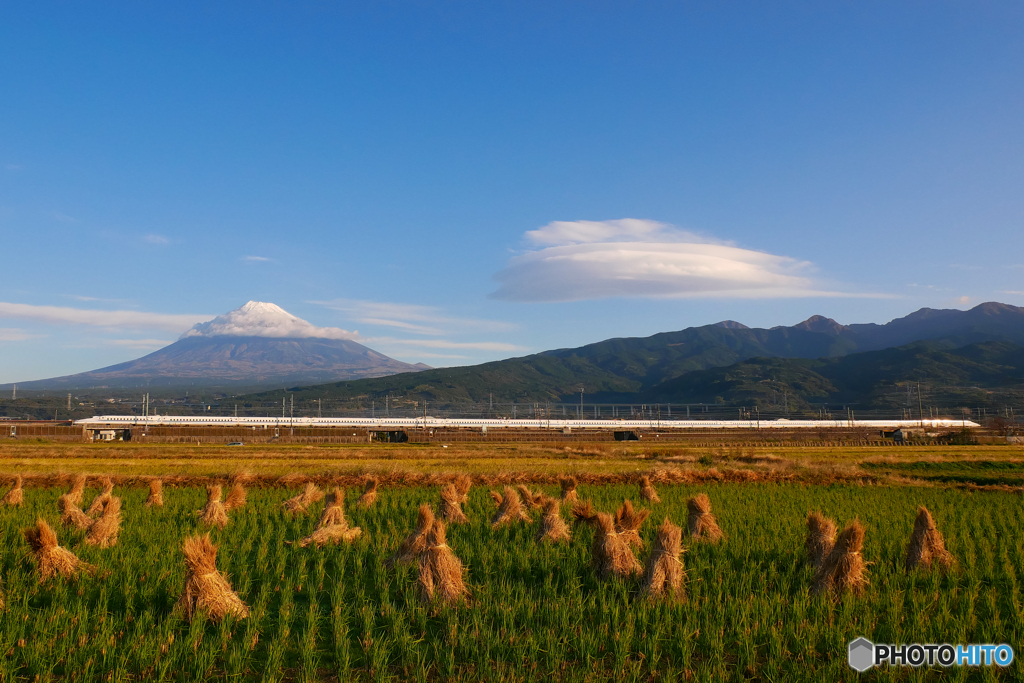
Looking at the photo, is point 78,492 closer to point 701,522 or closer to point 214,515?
point 214,515

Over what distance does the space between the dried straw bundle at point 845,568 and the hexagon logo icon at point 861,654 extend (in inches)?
67.7

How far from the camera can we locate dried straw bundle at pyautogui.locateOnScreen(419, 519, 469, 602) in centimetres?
869

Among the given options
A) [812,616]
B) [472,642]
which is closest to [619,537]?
[812,616]

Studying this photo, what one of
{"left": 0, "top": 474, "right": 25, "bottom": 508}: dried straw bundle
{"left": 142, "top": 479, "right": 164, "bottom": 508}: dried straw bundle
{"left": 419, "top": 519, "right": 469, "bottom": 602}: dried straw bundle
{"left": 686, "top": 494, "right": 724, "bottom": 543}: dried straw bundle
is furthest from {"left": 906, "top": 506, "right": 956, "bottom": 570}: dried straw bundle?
{"left": 0, "top": 474, "right": 25, "bottom": 508}: dried straw bundle

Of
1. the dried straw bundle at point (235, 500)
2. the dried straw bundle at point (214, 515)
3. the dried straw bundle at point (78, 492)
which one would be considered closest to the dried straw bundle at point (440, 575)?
the dried straw bundle at point (214, 515)

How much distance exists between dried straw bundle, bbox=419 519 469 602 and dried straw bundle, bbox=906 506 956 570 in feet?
24.5

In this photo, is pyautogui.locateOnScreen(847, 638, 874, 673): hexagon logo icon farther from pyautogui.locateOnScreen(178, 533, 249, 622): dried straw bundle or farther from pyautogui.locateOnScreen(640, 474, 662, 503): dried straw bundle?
pyautogui.locateOnScreen(640, 474, 662, 503): dried straw bundle

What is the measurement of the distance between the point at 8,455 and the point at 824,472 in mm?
48163

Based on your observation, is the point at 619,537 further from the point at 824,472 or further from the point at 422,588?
the point at 824,472

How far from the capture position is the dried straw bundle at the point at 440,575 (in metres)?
8.69

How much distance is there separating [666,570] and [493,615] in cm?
257

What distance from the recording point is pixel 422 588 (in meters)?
8.83

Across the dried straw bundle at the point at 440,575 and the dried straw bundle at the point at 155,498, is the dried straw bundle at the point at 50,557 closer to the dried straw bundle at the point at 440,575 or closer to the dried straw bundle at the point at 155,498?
the dried straw bundle at the point at 440,575

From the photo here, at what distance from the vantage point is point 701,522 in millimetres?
12977
